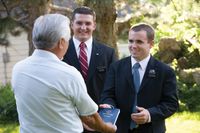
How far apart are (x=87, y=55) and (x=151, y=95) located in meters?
0.88

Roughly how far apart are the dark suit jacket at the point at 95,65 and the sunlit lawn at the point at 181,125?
10.7ft

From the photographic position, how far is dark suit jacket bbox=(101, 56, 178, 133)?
128 inches

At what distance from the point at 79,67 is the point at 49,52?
129cm

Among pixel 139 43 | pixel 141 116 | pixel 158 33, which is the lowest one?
pixel 158 33

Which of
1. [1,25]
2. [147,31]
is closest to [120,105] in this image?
[147,31]

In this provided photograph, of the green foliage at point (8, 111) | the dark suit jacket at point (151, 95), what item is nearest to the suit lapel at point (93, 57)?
the dark suit jacket at point (151, 95)

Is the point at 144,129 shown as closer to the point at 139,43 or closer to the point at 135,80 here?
the point at 135,80

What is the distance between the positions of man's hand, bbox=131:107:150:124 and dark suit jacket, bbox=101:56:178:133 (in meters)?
0.05

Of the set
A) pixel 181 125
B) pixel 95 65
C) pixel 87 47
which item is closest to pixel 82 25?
pixel 87 47

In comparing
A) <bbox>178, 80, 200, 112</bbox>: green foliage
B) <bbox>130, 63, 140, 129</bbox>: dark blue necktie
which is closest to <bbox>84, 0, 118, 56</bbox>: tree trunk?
<bbox>178, 80, 200, 112</bbox>: green foliage

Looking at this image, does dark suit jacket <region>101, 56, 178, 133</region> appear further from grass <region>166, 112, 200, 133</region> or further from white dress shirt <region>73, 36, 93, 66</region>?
grass <region>166, 112, 200, 133</region>

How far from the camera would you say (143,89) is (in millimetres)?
3285

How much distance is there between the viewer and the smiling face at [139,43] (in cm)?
327

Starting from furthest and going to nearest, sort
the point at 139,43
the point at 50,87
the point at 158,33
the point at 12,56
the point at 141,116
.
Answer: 1. the point at 12,56
2. the point at 158,33
3. the point at 139,43
4. the point at 141,116
5. the point at 50,87
